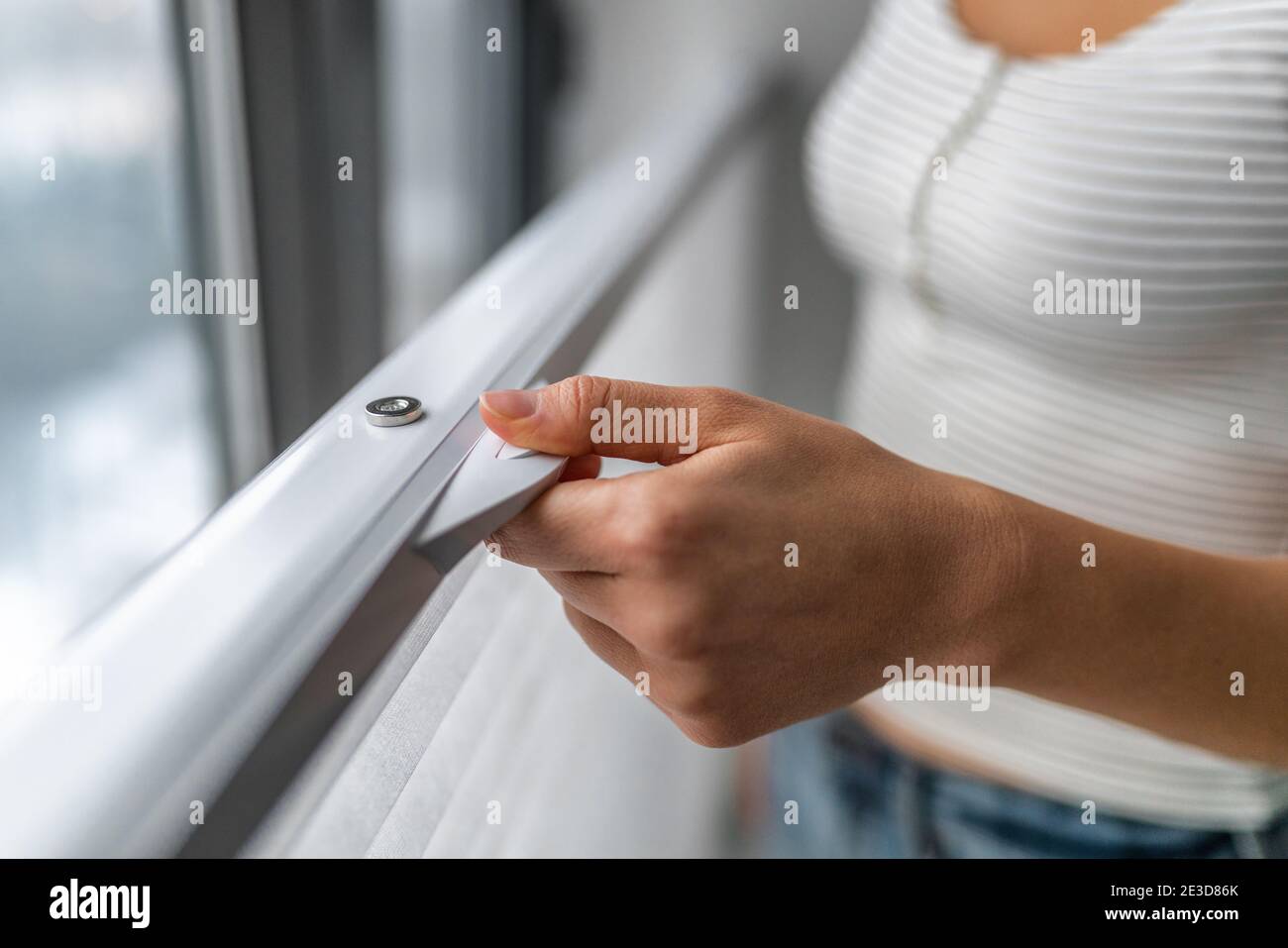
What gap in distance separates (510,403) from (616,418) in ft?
0.13

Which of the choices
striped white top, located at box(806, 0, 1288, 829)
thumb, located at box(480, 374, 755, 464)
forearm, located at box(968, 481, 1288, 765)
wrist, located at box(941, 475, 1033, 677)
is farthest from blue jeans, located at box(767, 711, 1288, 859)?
thumb, located at box(480, 374, 755, 464)

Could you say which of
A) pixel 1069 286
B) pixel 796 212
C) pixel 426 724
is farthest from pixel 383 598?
pixel 796 212

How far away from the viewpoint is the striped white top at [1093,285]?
596mm

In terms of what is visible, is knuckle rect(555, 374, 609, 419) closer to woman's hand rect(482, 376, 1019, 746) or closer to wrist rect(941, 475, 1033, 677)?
woman's hand rect(482, 376, 1019, 746)

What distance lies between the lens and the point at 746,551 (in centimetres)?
36

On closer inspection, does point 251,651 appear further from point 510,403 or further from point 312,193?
point 312,193

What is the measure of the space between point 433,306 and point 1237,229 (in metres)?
0.96

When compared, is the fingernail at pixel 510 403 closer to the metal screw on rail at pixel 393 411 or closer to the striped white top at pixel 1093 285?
the metal screw on rail at pixel 393 411

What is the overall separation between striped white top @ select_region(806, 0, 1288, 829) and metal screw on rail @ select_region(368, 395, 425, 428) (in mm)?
428

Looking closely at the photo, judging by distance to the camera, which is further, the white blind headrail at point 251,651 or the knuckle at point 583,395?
the knuckle at point 583,395

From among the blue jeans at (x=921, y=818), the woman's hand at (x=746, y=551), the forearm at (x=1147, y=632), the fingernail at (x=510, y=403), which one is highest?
the fingernail at (x=510, y=403)

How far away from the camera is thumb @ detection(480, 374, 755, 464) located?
375 mm

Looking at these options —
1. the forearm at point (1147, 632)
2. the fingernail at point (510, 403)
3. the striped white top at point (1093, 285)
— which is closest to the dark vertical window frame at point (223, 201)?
the striped white top at point (1093, 285)

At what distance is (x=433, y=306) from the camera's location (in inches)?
52.5
